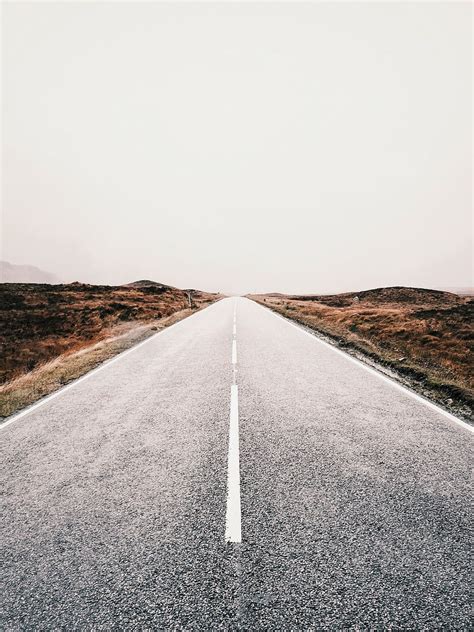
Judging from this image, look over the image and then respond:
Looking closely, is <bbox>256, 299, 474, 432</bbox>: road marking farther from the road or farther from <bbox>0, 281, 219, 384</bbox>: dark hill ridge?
<bbox>0, 281, 219, 384</bbox>: dark hill ridge

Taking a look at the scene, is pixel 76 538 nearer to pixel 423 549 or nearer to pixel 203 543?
pixel 203 543

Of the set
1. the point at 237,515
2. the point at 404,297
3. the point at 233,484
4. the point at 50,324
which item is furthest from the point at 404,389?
the point at 404,297

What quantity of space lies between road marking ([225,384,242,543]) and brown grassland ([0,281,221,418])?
455 cm

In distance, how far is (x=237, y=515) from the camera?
338cm

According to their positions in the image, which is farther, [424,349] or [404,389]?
[424,349]

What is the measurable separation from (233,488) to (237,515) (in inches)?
17.7

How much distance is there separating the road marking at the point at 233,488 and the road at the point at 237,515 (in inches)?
0.8

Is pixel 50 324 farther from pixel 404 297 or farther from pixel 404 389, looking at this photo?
pixel 404 297

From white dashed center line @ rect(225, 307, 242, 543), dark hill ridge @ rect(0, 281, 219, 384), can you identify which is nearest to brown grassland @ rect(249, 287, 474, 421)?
white dashed center line @ rect(225, 307, 242, 543)

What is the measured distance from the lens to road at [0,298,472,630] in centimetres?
246

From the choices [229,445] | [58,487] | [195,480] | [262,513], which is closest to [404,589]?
[262,513]

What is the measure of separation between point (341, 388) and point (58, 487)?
561cm

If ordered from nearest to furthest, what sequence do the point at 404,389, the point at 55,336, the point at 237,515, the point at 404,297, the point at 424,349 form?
the point at 237,515, the point at 404,389, the point at 424,349, the point at 55,336, the point at 404,297

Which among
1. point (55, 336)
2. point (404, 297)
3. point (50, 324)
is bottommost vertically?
point (55, 336)
